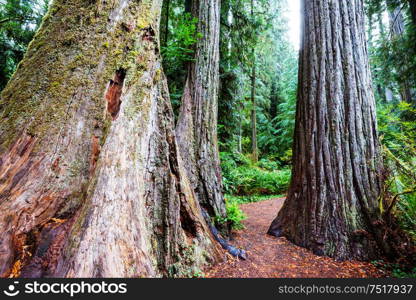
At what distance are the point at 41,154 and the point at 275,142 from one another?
68.2ft

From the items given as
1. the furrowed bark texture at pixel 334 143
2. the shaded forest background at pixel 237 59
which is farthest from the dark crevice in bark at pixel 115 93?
the furrowed bark texture at pixel 334 143

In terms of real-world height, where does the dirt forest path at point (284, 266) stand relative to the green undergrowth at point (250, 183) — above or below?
below

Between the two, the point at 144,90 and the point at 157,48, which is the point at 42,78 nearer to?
the point at 144,90

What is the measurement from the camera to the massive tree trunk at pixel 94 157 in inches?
57.8

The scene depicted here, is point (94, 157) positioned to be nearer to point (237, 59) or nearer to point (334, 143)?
point (334, 143)

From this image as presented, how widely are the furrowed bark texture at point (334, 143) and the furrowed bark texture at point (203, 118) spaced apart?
4.47 feet

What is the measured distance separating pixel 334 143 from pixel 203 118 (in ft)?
7.28

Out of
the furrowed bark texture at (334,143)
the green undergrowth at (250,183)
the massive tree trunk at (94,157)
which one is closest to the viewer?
the massive tree trunk at (94,157)

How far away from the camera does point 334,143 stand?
3.36 m

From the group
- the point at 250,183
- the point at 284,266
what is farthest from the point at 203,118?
the point at 250,183

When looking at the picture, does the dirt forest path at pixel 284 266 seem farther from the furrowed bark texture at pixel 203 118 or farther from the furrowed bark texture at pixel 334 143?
the furrowed bark texture at pixel 203 118

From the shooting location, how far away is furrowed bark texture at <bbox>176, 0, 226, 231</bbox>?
377 centimetres

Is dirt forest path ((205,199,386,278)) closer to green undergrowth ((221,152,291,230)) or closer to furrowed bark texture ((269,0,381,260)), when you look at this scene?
furrowed bark texture ((269,0,381,260))

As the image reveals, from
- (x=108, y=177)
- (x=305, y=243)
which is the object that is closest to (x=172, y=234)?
(x=108, y=177)
